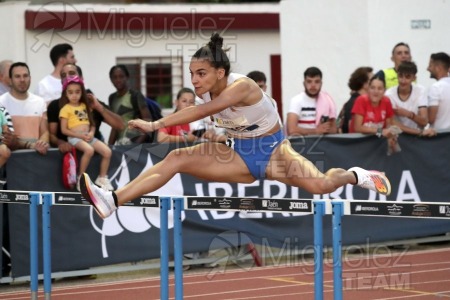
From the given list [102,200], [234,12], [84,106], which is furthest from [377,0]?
[102,200]

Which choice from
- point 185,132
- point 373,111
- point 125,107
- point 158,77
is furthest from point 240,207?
point 158,77

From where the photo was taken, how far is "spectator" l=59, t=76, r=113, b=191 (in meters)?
11.1

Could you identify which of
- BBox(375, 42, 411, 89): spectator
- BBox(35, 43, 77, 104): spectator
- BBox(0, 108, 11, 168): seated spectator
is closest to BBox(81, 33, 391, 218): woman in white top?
Answer: BBox(0, 108, 11, 168): seated spectator

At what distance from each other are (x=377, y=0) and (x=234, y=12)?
520cm

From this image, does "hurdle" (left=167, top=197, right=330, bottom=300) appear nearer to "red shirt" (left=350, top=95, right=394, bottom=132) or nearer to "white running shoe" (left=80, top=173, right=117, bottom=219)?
"white running shoe" (left=80, top=173, right=117, bottom=219)

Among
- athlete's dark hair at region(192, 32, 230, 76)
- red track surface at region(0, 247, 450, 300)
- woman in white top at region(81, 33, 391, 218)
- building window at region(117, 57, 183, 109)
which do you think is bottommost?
red track surface at region(0, 247, 450, 300)

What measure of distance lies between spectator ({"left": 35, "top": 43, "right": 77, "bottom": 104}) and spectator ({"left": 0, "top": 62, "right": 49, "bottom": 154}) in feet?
2.03

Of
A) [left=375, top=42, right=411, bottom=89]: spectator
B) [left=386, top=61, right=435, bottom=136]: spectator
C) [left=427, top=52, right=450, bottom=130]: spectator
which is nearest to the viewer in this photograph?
[left=386, top=61, right=435, bottom=136]: spectator

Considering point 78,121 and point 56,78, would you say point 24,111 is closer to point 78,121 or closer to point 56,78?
point 78,121

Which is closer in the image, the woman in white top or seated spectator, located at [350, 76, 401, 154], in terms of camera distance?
the woman in white top

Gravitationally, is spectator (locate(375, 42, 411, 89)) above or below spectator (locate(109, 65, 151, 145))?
above

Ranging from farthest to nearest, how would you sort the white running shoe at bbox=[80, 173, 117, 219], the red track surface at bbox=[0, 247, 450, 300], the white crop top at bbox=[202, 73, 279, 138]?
1. the red track surface at bbox=[0, 247, 450, 300]
2. the white crop top at bbox=[202, 73, 279, 138]
3. the white running shoe at bbox=[80, 173, 117, 219]

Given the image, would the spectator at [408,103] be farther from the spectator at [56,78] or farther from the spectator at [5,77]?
the spectator at [5,77]

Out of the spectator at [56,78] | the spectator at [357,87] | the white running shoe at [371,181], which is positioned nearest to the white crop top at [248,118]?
the white running shoe at [371,181]
